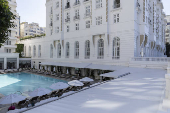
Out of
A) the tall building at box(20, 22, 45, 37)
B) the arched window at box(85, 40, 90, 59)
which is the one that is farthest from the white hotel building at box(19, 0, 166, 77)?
the tall building at box(20, 22, 45, 37)

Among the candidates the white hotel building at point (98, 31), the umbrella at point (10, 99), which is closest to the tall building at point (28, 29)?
the white hotel building at point (98, 31)

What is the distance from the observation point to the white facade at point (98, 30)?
62.1ft

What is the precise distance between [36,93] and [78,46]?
16.1 m

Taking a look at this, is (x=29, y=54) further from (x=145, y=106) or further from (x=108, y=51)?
(x=145, y=106)

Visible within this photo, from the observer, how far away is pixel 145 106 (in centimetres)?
465

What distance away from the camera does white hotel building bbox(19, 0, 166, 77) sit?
1891 cm

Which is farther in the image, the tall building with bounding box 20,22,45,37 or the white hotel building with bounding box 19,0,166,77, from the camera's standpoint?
the tall building with bounding box 20,22,45,37

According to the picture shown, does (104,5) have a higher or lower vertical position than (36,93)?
higher

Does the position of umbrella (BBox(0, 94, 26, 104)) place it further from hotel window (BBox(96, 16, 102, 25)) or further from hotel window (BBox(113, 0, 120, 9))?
hotel window (BBox(113, 0, 120, 9))

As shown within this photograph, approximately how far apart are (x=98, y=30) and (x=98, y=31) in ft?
0.58

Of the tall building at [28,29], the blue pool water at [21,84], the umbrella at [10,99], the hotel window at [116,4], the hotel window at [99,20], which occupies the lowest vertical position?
the blue pool water at [21,84]

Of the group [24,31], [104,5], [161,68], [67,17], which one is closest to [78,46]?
[67,17]

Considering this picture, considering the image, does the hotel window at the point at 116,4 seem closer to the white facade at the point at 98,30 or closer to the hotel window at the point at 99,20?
the white facade at the point at 98,30

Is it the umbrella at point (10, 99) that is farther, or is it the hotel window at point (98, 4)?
the hotel window at point (98, 4)
